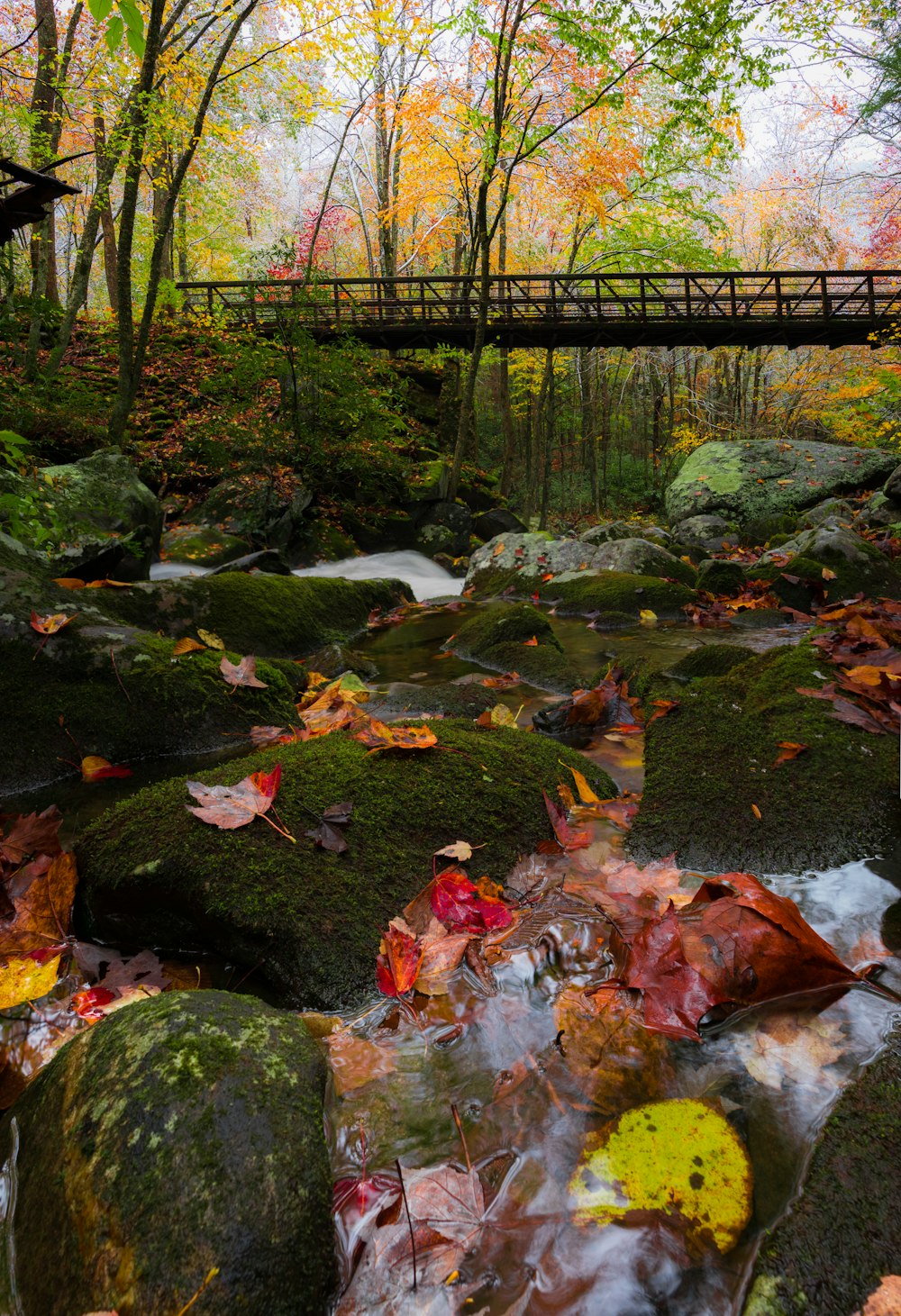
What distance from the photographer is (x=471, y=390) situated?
14648mm

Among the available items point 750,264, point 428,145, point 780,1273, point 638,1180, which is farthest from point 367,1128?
point 750,264

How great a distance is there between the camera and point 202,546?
10.5 m

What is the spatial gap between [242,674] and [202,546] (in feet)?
24.1

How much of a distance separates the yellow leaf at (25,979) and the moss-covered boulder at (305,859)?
0.20m

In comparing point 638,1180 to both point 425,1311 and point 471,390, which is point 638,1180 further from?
point 471,390

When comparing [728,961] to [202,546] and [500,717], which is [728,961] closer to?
[500,717]

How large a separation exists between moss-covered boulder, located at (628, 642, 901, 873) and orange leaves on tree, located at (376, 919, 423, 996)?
92 cm

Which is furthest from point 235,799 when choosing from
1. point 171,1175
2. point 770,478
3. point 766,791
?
point 770,478

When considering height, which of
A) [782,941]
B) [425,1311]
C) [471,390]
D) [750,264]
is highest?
[750,264]

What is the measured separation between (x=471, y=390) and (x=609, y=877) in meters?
14.2

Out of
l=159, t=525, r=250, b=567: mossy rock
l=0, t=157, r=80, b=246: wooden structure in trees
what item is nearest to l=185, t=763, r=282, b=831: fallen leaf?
l=0, t=157, r=80, b=246: wooden structure in trees

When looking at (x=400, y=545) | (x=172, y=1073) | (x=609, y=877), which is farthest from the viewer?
(x=400, y=545)

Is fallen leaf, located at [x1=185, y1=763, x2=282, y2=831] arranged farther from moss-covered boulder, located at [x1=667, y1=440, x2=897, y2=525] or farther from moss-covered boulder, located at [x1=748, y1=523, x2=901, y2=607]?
moss-covered boulder, located at [x1=667, y1=440, x2=897, y2=525]

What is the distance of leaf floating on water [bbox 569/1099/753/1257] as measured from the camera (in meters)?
1.11
